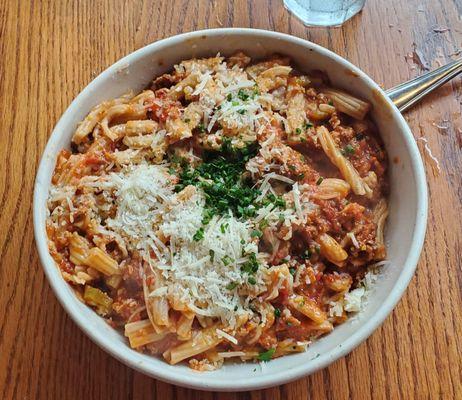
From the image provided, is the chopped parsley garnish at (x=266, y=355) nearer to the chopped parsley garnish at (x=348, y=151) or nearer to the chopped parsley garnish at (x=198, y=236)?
the chopped parsley garnish at (x=198, y=236)

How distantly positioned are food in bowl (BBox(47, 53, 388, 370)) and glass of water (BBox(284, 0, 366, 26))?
1.87 feet

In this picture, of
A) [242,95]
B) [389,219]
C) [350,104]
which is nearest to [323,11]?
[350,104]

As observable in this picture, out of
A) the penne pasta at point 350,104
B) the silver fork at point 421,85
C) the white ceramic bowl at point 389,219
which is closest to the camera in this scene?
the white ceramic bowl at point 389,219

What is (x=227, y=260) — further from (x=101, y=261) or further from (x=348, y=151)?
(x=348, y=151)

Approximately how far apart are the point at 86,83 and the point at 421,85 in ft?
4.84

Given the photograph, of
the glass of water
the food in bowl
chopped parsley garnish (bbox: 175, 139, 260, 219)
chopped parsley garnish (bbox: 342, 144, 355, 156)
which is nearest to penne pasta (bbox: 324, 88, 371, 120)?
the food in bowl

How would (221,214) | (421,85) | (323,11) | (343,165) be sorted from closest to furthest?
(221,214) → (343,165) → (421,85) → (323,11)

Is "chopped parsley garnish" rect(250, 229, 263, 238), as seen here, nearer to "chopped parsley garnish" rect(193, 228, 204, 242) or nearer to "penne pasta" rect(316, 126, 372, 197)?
"chopped parsley garnish" rect(193, 228, 204, 242)

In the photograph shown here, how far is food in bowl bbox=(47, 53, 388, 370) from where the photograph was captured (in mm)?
2148

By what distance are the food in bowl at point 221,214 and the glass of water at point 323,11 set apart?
570mm

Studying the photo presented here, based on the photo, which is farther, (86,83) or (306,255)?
(86,83)

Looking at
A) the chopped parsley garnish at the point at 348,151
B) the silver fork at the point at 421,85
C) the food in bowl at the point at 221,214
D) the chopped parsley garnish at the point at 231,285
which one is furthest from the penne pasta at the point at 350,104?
the chopped parsley garnish at the point at 231,285

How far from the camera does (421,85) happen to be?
278cm

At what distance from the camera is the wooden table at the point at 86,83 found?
2.40m
